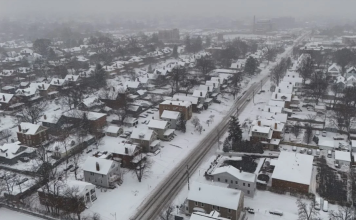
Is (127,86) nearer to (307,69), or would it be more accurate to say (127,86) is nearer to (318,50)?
(307,69)

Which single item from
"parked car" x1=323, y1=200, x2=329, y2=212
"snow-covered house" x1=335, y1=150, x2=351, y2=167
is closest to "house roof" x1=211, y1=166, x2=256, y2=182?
"parked car" x1=323, y1=200, x2=329, y2=212

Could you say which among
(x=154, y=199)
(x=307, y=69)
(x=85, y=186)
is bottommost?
(x=154, y=199)

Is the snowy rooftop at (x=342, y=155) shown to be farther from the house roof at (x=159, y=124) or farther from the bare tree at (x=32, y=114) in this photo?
the bare tree at (x=32, y=114)

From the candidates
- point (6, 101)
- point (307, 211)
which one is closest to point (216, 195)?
point (307, 211)

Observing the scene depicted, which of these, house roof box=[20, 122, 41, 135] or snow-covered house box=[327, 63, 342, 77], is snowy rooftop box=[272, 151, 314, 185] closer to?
house roof box=[20, 122, 41, 135]

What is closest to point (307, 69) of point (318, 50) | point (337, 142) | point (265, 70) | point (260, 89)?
point (260, 89)

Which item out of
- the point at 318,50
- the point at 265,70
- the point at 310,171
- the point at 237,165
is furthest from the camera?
the point at 318,50

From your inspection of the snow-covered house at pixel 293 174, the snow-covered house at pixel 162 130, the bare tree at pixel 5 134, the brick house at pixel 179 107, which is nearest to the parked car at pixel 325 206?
the snow-covered house at pixel 293 174
